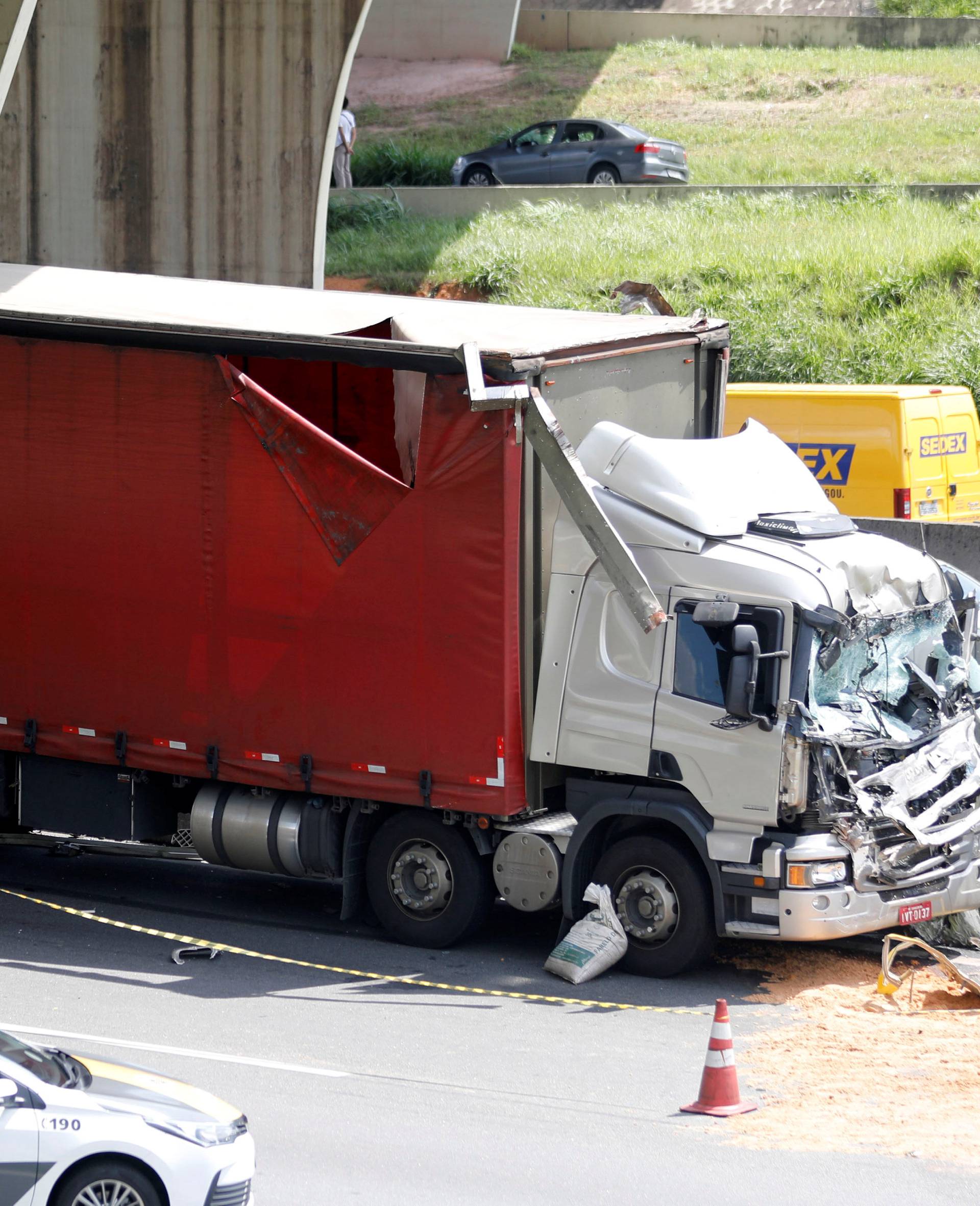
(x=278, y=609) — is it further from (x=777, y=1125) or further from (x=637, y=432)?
(x=777, y=1125)

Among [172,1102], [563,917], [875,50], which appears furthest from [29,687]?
[875,50]

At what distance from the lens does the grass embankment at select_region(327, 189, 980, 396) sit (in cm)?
2514

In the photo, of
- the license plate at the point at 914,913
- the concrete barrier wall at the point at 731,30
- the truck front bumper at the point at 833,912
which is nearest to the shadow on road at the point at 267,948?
the truck front bumper at the point at 833,912

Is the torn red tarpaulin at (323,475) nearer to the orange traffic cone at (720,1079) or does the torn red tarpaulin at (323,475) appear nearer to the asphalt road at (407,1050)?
the asphalt road at (407,1050)

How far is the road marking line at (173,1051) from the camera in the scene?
355 inches

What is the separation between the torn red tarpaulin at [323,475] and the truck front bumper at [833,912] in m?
3.45

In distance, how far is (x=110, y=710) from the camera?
12.1 meters

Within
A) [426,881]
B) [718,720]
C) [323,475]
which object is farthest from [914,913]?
[323,475]

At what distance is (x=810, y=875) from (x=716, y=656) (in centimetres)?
138

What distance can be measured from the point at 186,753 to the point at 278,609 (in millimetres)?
1257

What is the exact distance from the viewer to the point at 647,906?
10539 mm

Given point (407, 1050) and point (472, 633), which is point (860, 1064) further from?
point (472, 633)

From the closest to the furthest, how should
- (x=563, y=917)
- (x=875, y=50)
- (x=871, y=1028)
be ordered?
(x=871, y=1028), (x=563, y=917), (x=875, y=50)

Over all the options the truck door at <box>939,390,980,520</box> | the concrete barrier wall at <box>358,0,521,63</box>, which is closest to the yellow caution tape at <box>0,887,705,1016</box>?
the truck door at <box>939,390,980,520</box>
